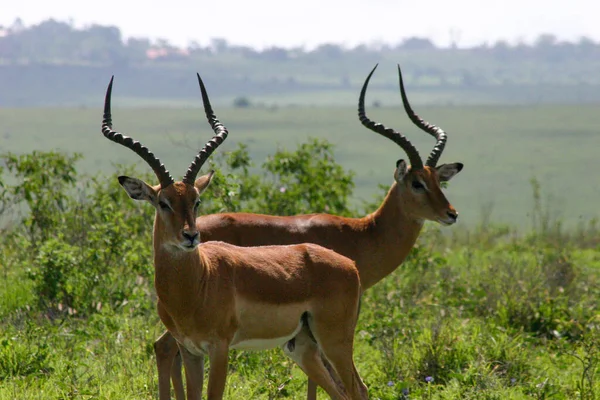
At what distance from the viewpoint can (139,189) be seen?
566 cm

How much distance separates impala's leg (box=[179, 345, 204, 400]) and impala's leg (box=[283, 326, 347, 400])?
0.62 meters

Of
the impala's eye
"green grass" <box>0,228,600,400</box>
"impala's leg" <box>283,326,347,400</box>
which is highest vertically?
the impala's eye

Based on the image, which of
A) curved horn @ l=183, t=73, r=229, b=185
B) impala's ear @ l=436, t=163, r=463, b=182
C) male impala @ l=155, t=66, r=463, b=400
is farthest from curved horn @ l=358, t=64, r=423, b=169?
curved horn @ l=183, t=73, r=229, b=185

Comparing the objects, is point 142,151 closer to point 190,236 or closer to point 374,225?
point 190,236

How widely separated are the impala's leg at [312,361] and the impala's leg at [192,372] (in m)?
0.62

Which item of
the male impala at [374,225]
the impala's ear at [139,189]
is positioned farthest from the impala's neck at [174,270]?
the male impala at [374,225]

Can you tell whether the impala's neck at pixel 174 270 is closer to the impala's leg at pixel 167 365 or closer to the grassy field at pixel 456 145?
the impala's leg at pixel 167 365

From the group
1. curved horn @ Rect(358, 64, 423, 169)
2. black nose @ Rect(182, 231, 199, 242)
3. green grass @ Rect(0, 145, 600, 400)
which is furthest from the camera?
curved horn @ Rect(358, 64, 423, 169)

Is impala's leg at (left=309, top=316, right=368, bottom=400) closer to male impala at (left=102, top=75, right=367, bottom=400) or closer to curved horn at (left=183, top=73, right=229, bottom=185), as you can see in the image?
male impala at (left=102, top=75, right=367, bottom=400)

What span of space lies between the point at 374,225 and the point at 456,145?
40.8m

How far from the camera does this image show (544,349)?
27.2ft

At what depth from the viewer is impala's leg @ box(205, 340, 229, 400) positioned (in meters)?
5.42

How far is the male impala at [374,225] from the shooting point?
7.19 metres

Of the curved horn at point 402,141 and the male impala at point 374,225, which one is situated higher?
the curved horn at point 402,141
